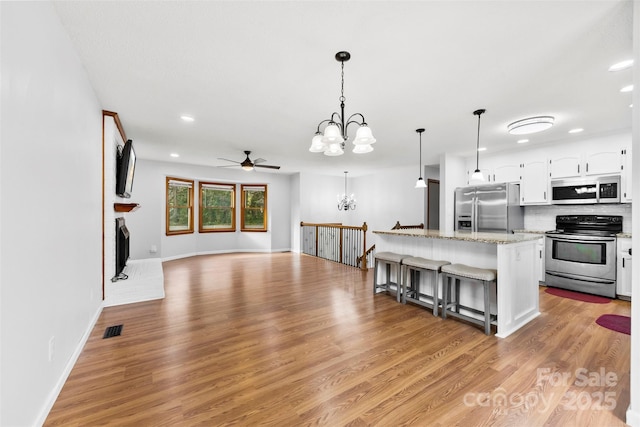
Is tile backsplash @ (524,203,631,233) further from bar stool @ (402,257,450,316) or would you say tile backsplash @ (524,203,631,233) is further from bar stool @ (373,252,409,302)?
bar stool @ (373,252,409,302)

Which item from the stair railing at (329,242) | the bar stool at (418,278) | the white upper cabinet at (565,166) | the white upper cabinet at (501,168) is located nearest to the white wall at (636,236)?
the bar stool at (418,278)

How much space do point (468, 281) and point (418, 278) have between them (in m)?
0.85

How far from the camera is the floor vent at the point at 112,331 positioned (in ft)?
9.37

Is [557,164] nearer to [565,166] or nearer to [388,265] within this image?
[565,166]

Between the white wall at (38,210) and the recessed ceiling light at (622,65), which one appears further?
the recessed ceiling light at (622,65)

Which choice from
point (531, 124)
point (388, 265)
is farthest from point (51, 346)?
point (531, 124)

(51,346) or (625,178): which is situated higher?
(625,178)

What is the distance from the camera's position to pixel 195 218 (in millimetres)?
7992

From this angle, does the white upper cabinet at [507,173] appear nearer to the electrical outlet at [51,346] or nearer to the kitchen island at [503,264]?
the kitchen island at [503,264]

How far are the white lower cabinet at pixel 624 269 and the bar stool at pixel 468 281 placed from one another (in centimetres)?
268

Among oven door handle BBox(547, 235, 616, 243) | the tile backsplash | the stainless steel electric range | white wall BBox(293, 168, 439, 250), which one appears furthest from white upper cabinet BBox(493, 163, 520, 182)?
white wall BBox(293, 168, 439, 250)

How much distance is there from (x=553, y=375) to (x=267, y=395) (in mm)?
2287

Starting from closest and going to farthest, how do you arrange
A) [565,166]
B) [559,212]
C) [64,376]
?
[64,376] → [565,166] → [559,212]

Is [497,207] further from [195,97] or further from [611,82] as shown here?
[195,97]
